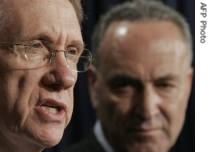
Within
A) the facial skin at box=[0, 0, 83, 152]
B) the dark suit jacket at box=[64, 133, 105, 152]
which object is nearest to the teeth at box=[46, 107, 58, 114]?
the facial skin at box=[0, 0, 83, 152]

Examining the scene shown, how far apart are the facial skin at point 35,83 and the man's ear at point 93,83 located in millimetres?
183

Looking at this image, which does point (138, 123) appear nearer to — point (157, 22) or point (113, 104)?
point (113, 104)

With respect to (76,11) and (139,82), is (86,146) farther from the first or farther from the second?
(76,11)

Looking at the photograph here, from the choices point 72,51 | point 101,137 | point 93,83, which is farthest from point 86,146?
point 72,51

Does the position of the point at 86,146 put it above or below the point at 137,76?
below

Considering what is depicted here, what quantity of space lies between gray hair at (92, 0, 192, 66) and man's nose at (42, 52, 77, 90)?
7.3 inches

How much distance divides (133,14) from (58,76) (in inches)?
11.3

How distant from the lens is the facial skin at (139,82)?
1029 mm

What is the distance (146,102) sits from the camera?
3.42ft

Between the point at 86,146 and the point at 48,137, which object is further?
the point at 86,146

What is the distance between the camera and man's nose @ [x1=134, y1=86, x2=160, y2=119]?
104 centimetres

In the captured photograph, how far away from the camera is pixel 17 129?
32.8 inches

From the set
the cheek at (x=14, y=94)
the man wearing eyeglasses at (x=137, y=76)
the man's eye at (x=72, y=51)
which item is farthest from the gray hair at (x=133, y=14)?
the cheek at (x=14, y=94)
